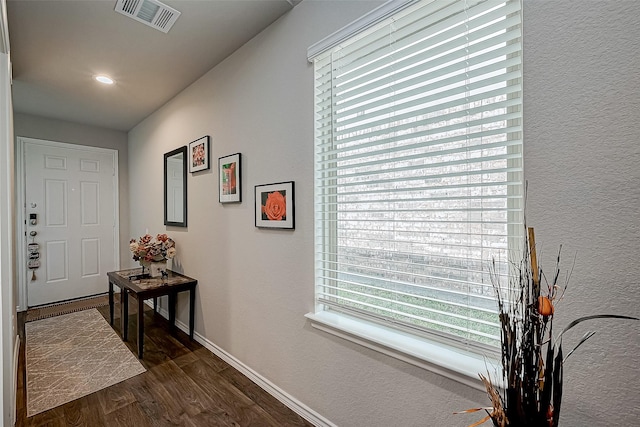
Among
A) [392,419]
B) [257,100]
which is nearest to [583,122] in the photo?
[392,419]

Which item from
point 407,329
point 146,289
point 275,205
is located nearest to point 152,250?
point 146,289

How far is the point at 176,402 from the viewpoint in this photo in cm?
191

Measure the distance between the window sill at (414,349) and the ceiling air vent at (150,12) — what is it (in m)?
2.07

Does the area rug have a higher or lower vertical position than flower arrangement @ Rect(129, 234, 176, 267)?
lower

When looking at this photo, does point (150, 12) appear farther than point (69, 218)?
No

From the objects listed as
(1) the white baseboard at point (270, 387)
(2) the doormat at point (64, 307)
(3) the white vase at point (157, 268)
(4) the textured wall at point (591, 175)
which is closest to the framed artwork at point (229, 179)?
(3) the white vase at point (157, 268)

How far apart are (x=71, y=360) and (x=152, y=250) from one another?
3.48 ft

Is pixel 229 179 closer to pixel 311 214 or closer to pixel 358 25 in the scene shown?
pixel 311 214

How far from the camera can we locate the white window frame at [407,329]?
107cm

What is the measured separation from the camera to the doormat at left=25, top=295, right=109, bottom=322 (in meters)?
3.44

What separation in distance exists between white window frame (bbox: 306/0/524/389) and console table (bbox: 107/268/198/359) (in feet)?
5.36

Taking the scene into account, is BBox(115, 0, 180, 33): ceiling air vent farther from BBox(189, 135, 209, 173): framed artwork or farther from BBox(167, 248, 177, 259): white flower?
BBox(167, 248, 177, 259): white flower

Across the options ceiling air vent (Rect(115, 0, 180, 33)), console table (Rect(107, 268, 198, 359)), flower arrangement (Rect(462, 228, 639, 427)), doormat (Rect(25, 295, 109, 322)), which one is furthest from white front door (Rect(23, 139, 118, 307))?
flower arrangement (Rect(462, 228, 639, 427))

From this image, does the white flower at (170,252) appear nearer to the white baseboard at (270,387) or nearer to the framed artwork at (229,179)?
the white baseboard at (270,387)
